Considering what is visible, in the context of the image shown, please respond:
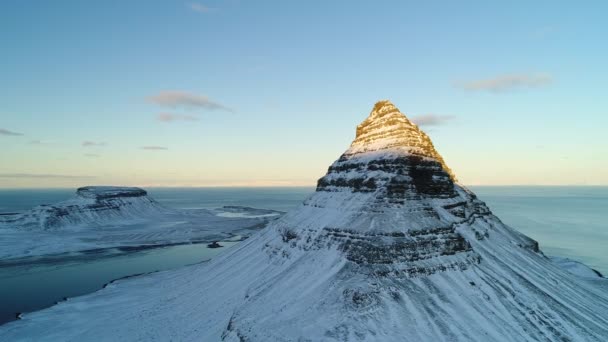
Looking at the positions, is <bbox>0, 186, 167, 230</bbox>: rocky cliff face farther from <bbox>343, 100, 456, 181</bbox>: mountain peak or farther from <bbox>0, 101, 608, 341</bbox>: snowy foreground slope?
<bbox>343, 100, 456, 181</bbox>: mountain peak

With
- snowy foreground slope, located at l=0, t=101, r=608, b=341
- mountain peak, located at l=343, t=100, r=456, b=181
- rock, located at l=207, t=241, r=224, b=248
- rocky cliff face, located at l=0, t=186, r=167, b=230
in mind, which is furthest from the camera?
rocky cliff face, located at l=0, t=186, r=167, b=230

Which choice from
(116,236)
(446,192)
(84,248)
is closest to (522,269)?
(446,192)

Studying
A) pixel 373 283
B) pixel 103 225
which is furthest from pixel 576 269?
pixel 103 225

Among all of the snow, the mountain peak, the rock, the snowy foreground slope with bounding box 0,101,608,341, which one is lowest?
the rock

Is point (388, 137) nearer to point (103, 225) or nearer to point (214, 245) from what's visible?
point (214, 245)

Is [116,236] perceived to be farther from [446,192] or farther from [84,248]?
[446,192]

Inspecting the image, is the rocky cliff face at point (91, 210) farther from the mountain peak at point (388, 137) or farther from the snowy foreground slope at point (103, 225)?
the mountain peak at point (388, 137)

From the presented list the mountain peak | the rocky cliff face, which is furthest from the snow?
the rocky cliff face

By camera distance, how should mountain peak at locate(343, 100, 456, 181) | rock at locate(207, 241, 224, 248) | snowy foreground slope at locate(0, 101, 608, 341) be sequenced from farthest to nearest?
rock at locate(207, 241, 224, 248), mountain peak at locate(343, 100, 456, 181), snowy foreground slope at locate(0, 101, 608, 341)

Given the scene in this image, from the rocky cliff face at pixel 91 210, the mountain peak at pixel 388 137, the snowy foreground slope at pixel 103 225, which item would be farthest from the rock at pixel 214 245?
the rocky cliff face at pixel 91 210
